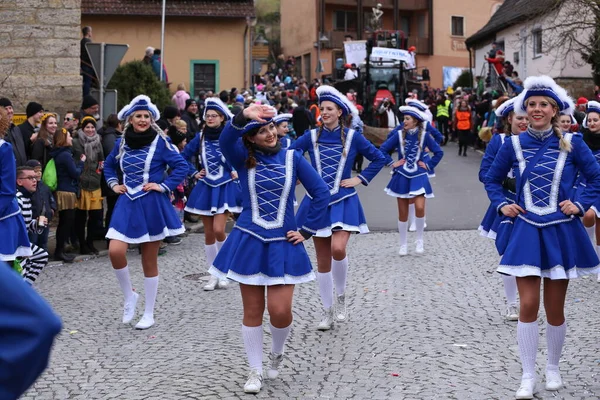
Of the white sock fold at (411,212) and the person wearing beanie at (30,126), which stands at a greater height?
the person wearing beanie at (30,126)

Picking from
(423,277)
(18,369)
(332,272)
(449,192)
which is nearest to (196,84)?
(449,192)

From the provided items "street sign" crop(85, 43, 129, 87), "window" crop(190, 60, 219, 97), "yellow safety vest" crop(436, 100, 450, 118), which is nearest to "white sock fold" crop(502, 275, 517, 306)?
"street sign" crop(85, 43, 129, 87)

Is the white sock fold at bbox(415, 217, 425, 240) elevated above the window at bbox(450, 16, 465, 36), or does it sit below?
below

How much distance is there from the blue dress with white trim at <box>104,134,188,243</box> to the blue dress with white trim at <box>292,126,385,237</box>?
1.23 meters

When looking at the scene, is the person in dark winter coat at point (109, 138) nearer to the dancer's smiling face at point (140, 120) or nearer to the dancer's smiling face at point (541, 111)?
the dancer's smiling face at point (140, 120)

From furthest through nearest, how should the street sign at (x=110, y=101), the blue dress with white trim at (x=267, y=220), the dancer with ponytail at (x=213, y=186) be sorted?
the street sign at (x=110, y=101) < the dancer with ponytail at (x=213, y=186) < the blue dress with white trim at (x=267, y=220)

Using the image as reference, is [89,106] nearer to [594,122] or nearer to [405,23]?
[594,122]

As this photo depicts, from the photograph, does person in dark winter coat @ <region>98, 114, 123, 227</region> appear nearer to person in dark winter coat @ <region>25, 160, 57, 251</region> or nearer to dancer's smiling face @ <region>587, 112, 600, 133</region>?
person in dark winter coat @ <region>25, 160, 57, 251</region>

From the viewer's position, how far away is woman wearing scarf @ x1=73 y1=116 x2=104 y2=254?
40.8ft

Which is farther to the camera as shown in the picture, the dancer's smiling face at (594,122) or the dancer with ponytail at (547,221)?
the dancer's smiling face at (594,122)

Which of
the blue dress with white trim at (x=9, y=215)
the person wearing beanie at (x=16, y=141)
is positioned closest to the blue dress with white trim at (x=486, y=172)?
the blue dress with white trim at (x=9, y=215)

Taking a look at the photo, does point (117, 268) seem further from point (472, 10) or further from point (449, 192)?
point (472, 10)

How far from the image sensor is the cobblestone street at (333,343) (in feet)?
20.0

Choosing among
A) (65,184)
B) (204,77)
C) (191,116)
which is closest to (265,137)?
(65,184)
